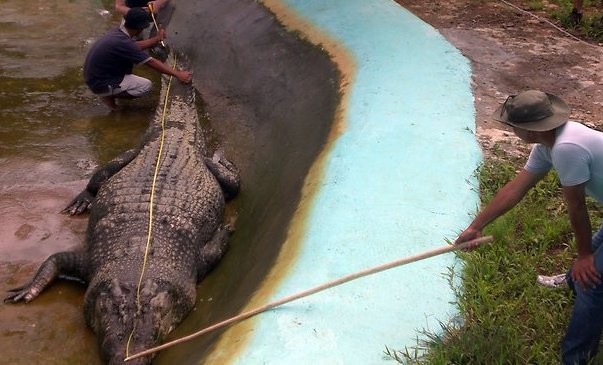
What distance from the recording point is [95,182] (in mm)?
4441

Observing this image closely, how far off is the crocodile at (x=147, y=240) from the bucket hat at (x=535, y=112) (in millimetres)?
2045

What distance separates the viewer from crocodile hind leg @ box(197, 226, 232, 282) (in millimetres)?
3818

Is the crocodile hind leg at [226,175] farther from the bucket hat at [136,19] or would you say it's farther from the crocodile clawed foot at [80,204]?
the bucket hat at [136,19]

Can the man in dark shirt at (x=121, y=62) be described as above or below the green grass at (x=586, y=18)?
below

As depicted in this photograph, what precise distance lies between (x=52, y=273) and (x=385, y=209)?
203 centimetres

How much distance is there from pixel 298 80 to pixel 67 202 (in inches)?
79.8

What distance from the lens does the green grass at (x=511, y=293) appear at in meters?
2.31

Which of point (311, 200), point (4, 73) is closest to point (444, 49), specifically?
point (311, 200)

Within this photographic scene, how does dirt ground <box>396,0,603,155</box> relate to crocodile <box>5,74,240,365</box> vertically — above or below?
above

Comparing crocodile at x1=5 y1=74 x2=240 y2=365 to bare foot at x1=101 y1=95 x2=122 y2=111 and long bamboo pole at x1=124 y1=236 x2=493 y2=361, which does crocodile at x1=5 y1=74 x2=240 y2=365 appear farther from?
bare foot at x1=101 y1=95 x2=122 y2=111

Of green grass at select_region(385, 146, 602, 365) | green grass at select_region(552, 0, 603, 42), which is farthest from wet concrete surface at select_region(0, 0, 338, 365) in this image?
green grass at select_region(552, 0, 603, 42)

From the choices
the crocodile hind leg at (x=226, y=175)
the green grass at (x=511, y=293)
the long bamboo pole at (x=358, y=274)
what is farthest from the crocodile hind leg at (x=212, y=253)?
the green grass at (x=511, y=293)

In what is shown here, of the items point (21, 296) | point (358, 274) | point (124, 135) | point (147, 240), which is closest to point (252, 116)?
point (124, 135)

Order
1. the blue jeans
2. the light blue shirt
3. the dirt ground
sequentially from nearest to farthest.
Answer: the light blue shirt, the blue jeans, the dirt ground
